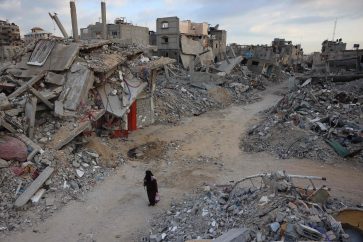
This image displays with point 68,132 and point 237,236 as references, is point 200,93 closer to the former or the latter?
point 68,132

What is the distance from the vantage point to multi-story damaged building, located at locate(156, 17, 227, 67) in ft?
103

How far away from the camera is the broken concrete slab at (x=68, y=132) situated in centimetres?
1001

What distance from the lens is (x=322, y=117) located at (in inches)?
550

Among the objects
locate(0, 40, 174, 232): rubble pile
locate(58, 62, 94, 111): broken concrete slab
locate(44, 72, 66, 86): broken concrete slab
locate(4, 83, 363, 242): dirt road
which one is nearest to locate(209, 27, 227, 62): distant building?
locate(4, 83, 363, 242): dirt road

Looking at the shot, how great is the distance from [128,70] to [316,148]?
845 centimetres

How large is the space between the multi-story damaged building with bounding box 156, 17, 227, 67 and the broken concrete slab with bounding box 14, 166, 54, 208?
2397cm

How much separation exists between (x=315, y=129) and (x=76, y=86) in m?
9.68

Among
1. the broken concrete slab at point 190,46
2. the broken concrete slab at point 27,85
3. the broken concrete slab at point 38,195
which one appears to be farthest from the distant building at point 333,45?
the broken concrete slab at point 38,195

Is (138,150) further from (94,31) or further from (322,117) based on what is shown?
(94,31)

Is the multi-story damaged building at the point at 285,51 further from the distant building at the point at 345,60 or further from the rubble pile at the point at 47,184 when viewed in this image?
the rubble pile at the point at 47,184

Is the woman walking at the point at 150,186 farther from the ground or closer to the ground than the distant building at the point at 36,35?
closer to the ground

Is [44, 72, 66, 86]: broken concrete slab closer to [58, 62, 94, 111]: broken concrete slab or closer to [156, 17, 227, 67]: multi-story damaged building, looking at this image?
[58, 62, 94, 111]: broken concrete slab

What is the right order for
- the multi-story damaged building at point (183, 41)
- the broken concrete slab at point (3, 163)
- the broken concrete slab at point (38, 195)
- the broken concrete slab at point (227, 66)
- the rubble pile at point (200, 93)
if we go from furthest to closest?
1. the multi-story damaged building at point (183, 41)
2. the broken concrete slab at point (227, 66)
3. the rubble pile at point (200, 93)
4. the broken concrete slab at point (3, 163)
5. the broken concrete slab at point (38, 195)

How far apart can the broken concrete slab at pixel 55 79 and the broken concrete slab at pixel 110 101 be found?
4.69 ft
